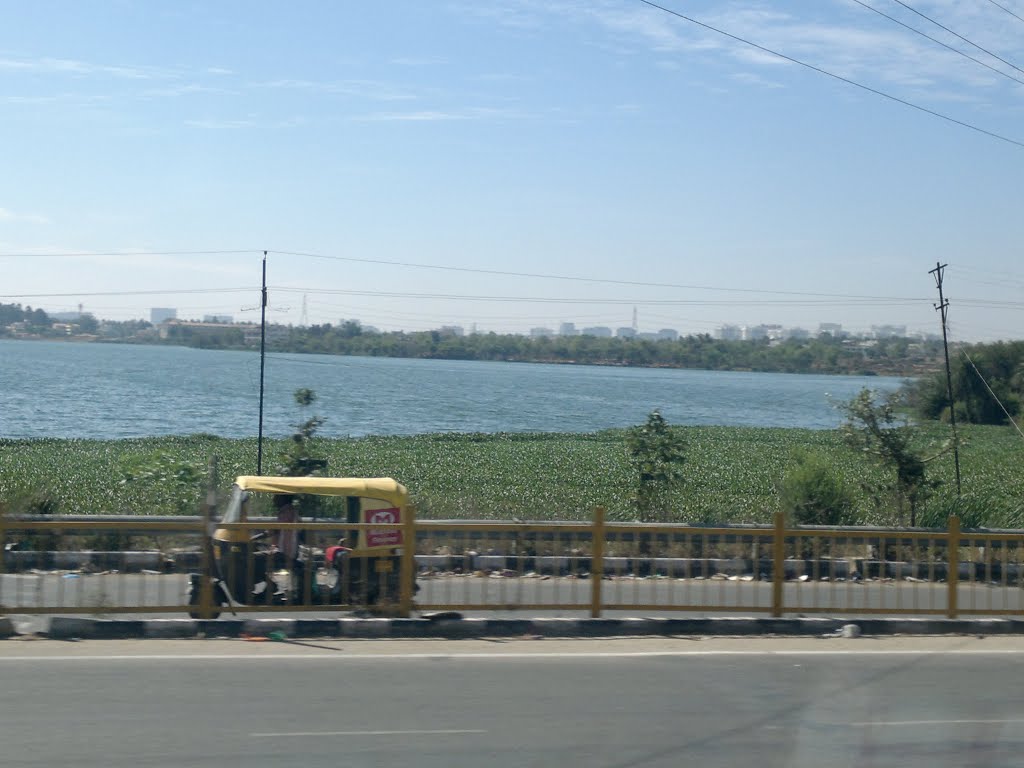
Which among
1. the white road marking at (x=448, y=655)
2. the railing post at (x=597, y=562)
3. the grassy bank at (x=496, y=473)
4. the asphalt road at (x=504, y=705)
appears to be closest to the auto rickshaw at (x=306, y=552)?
the asphalt road at (x=504, y=705)

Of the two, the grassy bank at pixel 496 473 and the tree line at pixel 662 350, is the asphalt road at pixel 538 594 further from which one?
the tree line at pixel 662 350

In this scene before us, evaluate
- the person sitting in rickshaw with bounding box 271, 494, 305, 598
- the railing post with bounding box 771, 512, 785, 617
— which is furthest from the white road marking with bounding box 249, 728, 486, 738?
the railing post with bounding box 771, 512, 785, 617

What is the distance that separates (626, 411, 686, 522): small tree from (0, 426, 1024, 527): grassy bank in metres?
0.74

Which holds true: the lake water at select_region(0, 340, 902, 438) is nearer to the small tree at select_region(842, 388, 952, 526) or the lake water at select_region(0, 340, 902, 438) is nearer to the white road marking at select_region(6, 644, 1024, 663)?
the small tree at select_region(842, 388, 952, 526)

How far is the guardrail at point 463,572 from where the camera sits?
1045 cm

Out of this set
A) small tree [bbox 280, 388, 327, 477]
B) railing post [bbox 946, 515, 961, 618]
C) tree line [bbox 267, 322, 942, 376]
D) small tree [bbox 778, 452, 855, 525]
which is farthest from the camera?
tree line [bbox 267, 322, 942, 376]

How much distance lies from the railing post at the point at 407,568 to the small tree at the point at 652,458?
10.0 metres

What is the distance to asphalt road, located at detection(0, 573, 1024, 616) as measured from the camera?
415 inches

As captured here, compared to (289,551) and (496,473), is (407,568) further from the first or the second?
(496,473)

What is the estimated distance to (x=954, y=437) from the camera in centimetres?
2184

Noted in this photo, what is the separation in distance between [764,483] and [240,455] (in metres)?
17.5

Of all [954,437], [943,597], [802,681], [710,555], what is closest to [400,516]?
[802,681]

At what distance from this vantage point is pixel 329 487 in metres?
10.9

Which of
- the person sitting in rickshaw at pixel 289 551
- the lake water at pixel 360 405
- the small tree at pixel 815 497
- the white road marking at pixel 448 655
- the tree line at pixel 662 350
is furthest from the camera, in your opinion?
the tree line at pixel 662 350
